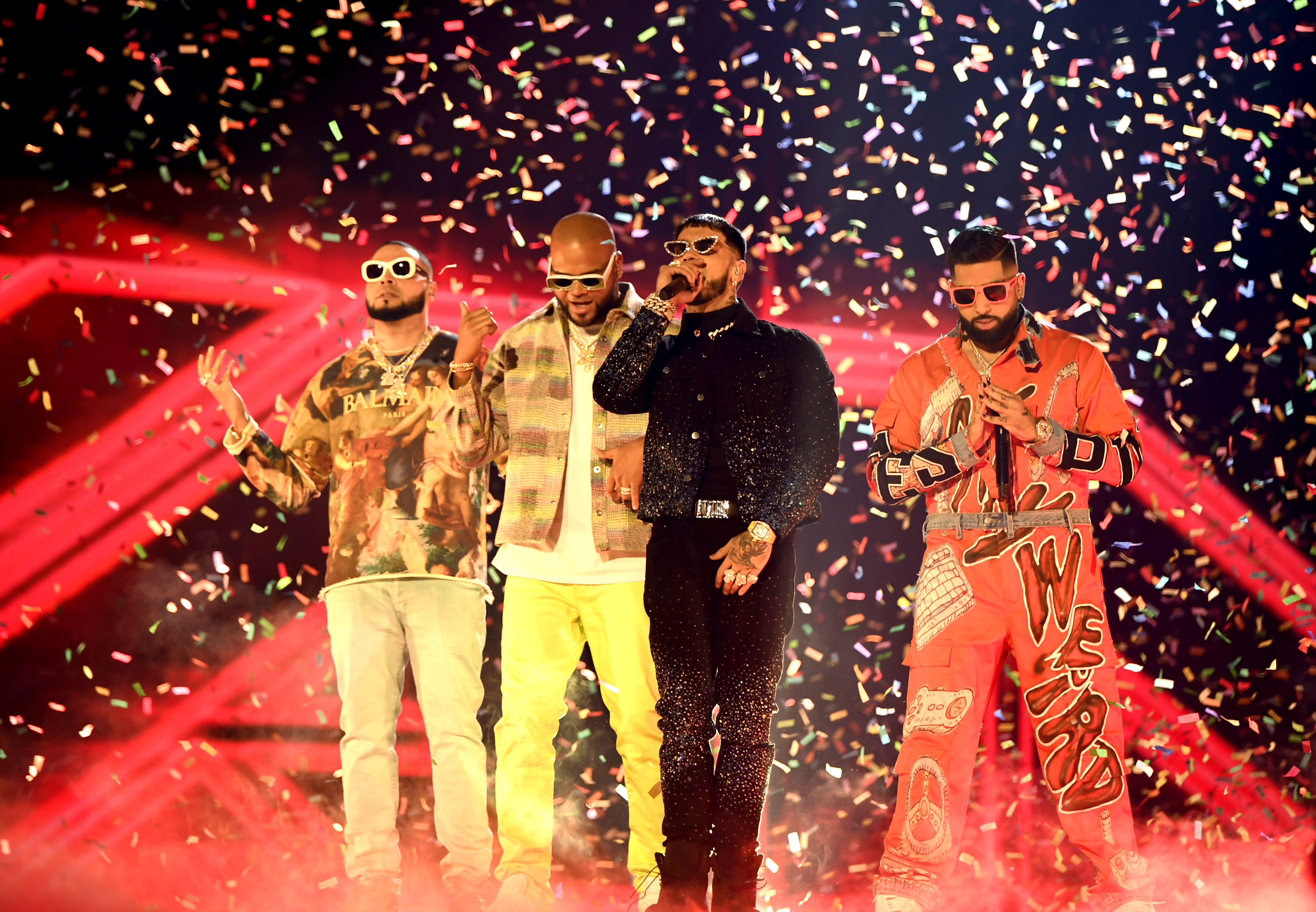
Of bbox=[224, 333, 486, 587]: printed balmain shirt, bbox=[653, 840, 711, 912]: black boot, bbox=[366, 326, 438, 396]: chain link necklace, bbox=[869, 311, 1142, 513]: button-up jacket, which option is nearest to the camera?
bbox=[653, 840, 711, 912]: black boot

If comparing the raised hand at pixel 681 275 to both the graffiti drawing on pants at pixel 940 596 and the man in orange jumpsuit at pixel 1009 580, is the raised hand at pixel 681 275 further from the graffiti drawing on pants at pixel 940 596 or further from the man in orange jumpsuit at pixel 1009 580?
the graffiti drawing on pants at pixel 940 596

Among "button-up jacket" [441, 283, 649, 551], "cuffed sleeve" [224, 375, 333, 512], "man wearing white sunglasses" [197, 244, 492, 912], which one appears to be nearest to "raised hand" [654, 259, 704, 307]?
"button-up jacket" [441, 283, 649, 551]

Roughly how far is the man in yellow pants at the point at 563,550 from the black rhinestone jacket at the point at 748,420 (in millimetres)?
139

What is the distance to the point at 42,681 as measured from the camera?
4.47m

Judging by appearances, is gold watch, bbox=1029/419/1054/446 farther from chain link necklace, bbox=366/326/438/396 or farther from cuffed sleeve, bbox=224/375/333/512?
cuffed sleeve, bbox=224/375/333/512

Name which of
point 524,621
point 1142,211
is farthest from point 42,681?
point 1142,211

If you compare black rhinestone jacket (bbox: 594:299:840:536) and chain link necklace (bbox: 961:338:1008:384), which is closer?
black rhinestone jacket (bbox: 594:299:840:536)

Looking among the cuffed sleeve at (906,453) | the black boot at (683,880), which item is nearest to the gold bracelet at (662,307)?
the cuffed sleeve at (906,453)

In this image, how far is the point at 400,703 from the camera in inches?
154

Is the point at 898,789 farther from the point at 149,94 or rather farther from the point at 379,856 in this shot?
the point at 149,94

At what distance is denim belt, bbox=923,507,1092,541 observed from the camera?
3.51 metres

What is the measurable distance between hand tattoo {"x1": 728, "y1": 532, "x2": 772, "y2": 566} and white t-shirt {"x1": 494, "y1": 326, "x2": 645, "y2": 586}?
0.40 metres

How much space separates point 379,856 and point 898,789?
1.61 m

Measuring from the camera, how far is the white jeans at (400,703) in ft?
11.9
